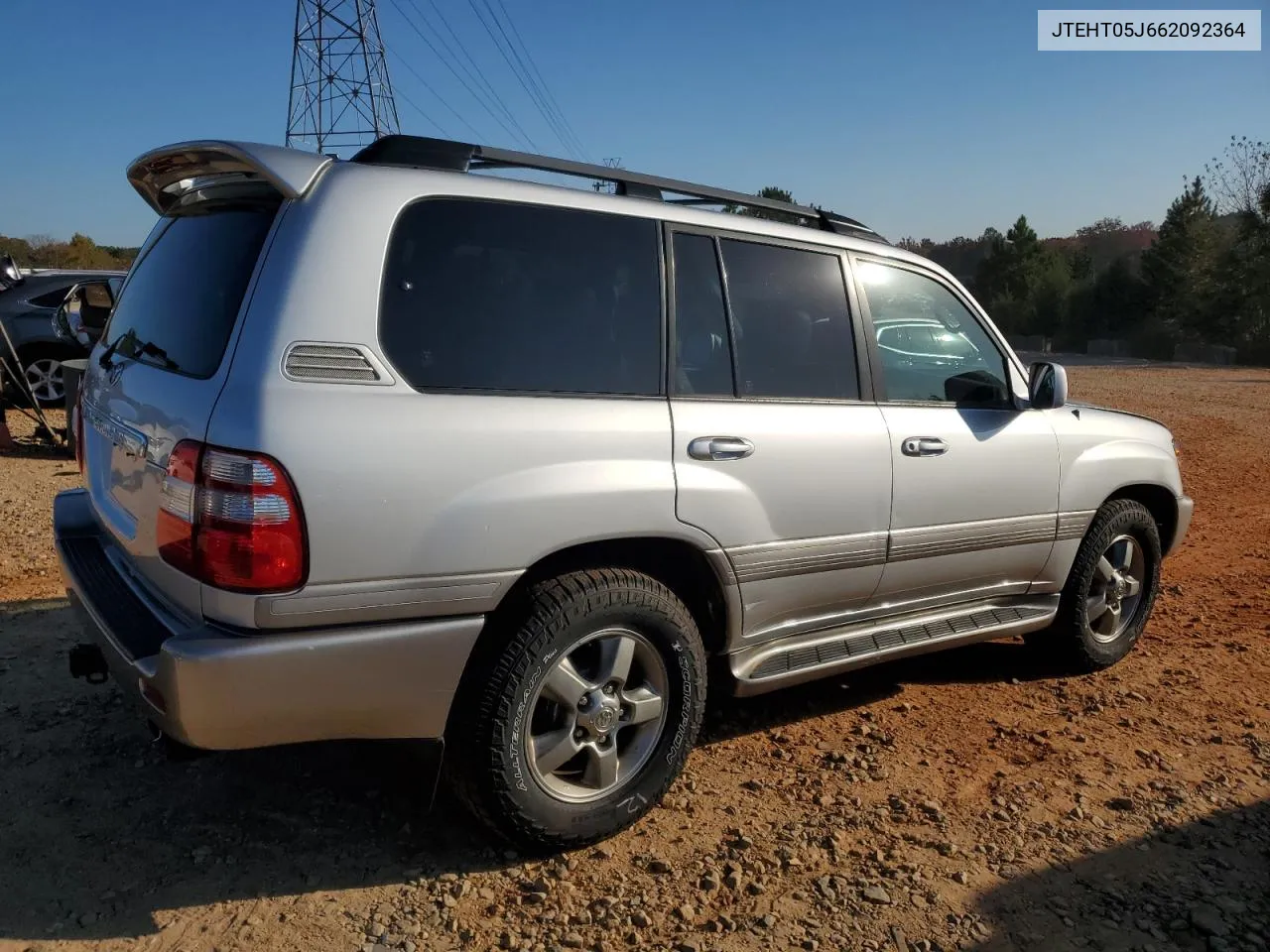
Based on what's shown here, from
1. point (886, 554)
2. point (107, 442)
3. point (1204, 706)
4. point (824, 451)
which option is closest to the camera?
point (107, 442)

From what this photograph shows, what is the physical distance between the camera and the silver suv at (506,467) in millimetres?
2400

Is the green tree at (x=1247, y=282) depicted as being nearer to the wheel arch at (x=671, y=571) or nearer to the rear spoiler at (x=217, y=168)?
the wheel arch at (x=671, y=571)

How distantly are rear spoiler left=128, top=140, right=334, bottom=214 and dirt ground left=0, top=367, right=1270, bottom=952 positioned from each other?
1907 mm

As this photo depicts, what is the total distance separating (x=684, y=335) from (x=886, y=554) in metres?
1.14

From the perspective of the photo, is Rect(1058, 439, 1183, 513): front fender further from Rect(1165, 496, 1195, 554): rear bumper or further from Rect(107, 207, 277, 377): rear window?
Rect(107, 207, 277, 377): rear window

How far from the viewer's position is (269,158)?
262cm

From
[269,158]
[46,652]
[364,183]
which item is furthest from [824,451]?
[46,652]

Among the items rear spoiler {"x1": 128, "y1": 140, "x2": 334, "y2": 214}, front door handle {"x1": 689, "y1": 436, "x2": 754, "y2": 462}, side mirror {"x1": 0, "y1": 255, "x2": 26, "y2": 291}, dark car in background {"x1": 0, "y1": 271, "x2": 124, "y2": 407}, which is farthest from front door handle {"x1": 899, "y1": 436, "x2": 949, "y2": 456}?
dark car in background {"x1": 0, "y1": 271, "x2": 124, "y2": 407}

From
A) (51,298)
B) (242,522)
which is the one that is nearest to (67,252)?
(51,298)

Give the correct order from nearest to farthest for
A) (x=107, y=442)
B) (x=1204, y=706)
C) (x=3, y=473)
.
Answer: (x=107, y=442) < (x=1204, y=706) < (x=3, y=473)

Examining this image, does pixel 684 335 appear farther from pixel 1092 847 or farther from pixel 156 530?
pixel 1092 847

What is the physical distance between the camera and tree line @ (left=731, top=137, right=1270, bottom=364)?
38.9 meters

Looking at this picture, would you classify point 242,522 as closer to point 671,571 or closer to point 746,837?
point 671,571

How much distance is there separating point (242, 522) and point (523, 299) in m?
1.00
